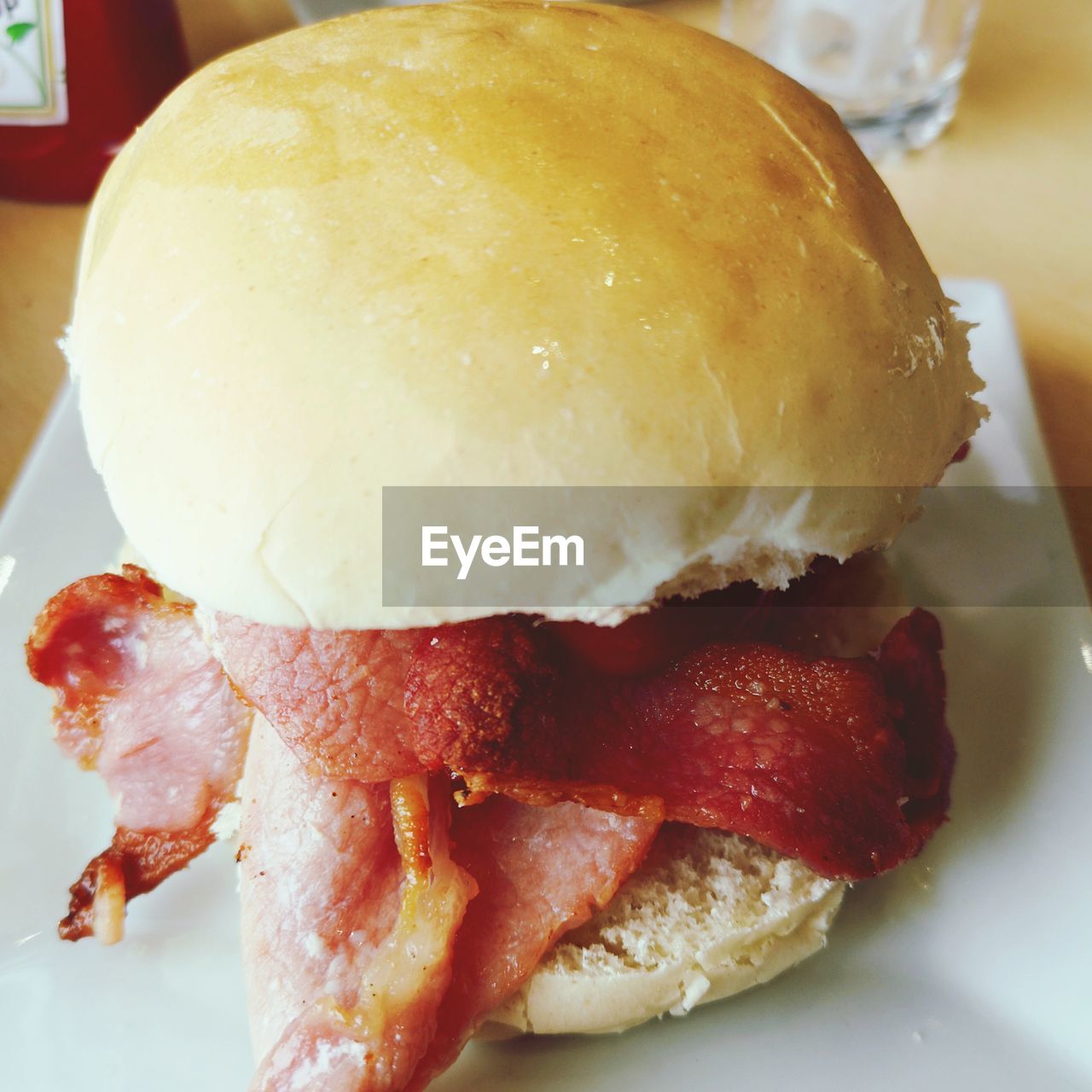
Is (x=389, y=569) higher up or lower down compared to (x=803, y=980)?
higher up

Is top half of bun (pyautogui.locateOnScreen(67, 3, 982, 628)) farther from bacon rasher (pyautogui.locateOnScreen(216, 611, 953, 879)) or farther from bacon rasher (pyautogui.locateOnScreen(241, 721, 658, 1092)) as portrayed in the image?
bacon rasher (pyautogui.locateOnScreen(241, 721, 658, 1092))

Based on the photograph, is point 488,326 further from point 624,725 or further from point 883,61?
point 883,61

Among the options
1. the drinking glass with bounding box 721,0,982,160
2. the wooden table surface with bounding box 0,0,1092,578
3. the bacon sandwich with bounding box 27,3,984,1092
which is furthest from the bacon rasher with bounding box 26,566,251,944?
the drinking glass with bounding box 721,0,982,160

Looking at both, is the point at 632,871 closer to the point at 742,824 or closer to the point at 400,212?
the point at 742,824

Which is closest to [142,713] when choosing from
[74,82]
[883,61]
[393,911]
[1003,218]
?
[393,911]

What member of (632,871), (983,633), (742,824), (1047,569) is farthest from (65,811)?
(1047,569)

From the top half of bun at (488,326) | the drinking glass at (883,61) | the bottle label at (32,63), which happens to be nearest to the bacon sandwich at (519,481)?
the top half of bun at (488,326)

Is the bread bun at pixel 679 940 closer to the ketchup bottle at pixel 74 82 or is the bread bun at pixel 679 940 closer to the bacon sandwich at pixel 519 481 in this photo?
the bacon sandwich at pixel 519 481

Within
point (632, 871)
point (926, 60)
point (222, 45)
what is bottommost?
point (632, 871)
